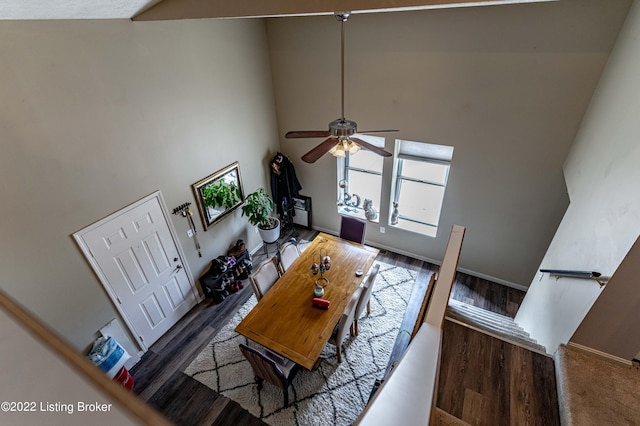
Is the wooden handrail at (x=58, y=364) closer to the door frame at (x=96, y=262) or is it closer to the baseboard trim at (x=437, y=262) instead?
the door frame at (x=96, y=262)

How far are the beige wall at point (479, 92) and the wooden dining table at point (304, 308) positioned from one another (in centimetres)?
166

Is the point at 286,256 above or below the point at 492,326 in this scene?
above

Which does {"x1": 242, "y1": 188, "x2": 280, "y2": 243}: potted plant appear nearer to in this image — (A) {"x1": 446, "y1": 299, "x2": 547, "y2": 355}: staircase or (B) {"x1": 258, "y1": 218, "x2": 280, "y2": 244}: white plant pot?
(B) {"x1": 258, "y1": 218, "x2": 280, "y2": 244}: white plant pot

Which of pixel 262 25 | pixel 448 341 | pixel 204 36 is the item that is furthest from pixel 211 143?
pixel 448 341

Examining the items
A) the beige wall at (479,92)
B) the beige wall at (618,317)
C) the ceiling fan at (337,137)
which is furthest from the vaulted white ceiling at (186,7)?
the beige wall at (618,317)

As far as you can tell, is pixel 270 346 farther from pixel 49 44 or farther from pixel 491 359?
pixel 49 44

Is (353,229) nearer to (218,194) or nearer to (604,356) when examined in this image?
(218,194)

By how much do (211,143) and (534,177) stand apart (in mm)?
4471

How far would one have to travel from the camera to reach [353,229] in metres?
4.78

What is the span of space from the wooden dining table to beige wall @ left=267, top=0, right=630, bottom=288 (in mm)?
1659

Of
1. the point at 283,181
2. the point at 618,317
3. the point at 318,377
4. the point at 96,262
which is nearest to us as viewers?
the point at 618,317

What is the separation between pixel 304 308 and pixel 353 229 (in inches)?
68.8

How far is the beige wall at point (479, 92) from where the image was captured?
126 inches

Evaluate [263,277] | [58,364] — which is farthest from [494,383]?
[58,364]
